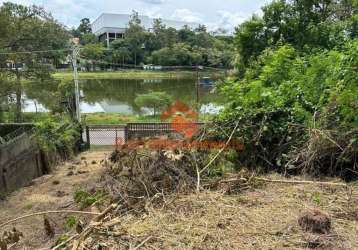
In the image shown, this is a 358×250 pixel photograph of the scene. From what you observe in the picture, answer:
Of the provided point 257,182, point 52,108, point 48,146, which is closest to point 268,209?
point 257,182

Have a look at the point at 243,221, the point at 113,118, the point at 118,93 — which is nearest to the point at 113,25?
the point at 118,93

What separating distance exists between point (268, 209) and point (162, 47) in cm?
5603

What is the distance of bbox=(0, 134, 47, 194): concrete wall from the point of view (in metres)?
9.17

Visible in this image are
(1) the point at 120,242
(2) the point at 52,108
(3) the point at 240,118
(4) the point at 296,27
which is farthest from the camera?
(2) the point at 52,108

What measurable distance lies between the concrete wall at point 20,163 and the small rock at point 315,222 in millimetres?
7665

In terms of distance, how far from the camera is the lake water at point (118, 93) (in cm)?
2225

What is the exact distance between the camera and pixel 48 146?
11.7 metres

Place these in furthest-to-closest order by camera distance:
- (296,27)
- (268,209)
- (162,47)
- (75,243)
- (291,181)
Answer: (162,47)
(296,27)
(291,181)
(268,209)
(75,243)

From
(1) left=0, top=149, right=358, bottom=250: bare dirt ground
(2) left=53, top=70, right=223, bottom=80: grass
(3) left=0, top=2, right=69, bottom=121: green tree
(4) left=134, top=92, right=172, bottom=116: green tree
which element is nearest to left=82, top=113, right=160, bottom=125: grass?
(4) left=134, top=92, right=172, bottom=116: green tree

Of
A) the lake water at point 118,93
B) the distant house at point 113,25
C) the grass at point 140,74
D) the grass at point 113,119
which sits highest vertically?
the distant house at point 113,25

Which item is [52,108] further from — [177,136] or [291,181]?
[291,181]

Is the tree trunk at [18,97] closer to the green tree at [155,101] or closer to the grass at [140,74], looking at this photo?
the green tree at [155,101]

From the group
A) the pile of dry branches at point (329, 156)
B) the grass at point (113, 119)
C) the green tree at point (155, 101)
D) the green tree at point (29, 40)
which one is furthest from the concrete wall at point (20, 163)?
the green tree at point (155, 101)

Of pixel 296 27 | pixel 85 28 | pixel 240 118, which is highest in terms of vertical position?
pixel 85 28
